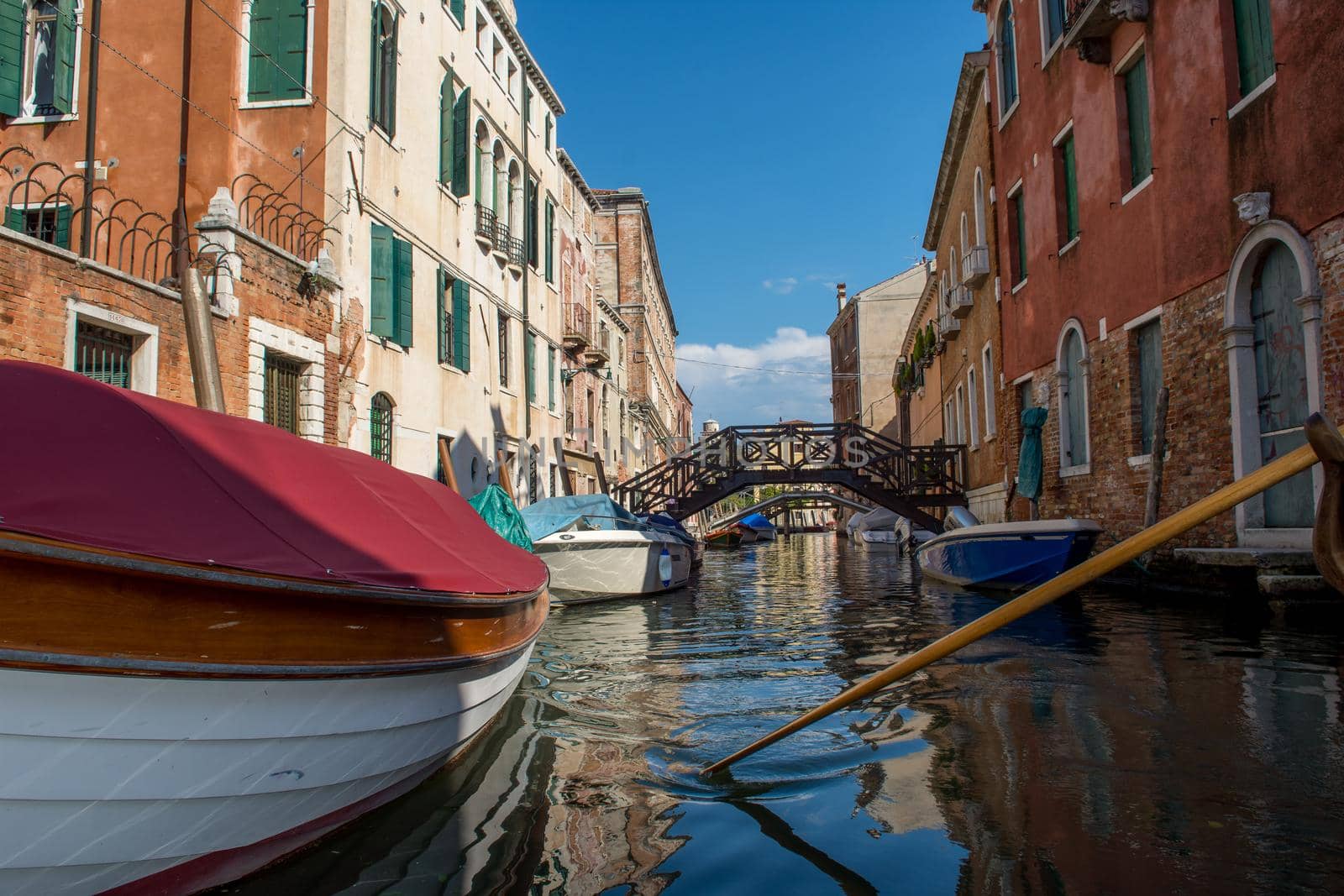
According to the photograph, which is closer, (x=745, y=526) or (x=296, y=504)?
(x=296, y=504)

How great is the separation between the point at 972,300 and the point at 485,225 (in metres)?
8.26

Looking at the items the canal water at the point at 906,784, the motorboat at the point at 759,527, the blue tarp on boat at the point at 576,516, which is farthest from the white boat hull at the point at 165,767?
the motorboat at the point at 759,527

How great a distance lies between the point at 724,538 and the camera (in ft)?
113

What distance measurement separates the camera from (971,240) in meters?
18.0

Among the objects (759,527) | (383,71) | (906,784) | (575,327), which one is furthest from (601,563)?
(759,527)

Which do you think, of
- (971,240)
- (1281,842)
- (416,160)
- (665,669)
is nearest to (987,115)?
(971,240)

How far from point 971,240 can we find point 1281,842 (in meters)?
16.2

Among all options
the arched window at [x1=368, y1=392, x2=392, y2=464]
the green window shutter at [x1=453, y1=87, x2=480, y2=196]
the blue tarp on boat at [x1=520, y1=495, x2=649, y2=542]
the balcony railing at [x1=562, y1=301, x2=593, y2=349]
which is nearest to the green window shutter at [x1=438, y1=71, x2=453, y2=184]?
the green window shutter at [x1=453, y1=87, x2=480, y2=196]

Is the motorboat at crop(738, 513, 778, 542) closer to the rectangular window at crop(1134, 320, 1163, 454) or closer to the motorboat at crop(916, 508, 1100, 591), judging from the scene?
the motorboat at crop(916, 508, 1100, 591)

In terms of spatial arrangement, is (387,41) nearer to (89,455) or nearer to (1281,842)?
(89,455)

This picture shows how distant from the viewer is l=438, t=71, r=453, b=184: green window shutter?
1431cm

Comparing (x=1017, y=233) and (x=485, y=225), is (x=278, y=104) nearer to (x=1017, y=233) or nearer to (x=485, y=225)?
(x=485, y=225)

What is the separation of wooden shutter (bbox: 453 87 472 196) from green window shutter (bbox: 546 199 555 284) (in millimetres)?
5189

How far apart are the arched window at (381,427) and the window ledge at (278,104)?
329 centimetres
